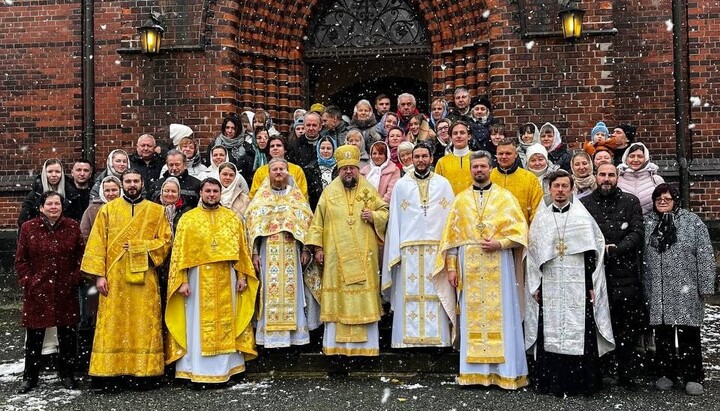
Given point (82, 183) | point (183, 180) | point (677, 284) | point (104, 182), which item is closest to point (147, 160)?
point (82, 183)

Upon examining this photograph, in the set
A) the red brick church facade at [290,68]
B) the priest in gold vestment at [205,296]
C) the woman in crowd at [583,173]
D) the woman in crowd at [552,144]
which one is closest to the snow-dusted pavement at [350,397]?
the priest in gold vestment at [205,296]

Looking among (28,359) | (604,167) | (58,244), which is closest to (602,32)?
(604,167)

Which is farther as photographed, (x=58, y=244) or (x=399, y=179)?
(x=399, y=179)

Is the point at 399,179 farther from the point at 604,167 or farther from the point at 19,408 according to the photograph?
the point at 19,408

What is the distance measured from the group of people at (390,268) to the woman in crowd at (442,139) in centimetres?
58

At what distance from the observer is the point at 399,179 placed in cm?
660

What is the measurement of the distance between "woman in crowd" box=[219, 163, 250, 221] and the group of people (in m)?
0.02

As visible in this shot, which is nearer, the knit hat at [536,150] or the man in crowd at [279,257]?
the man in crowd at [279,257]

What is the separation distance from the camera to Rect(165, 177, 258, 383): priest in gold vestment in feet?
19.9

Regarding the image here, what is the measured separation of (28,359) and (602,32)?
7280mm

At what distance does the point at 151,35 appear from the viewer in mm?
9445

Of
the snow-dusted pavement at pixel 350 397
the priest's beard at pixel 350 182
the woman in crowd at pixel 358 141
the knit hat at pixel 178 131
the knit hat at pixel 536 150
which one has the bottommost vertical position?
the snow-dusted pavement at pixel 350 397

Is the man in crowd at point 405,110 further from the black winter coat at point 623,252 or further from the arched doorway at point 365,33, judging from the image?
the black winter coat at point 623,252

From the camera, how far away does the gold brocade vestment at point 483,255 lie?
5.87 m
